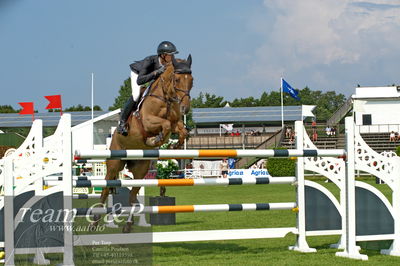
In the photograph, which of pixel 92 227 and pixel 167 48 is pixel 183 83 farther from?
pixel 92 227

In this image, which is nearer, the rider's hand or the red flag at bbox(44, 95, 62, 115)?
the rider's hand

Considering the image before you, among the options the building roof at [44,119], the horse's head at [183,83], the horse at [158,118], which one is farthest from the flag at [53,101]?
the building roof at [44,119]

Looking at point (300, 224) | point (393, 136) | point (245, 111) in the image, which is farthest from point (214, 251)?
point (245, 111)

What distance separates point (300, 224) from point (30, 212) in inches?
105

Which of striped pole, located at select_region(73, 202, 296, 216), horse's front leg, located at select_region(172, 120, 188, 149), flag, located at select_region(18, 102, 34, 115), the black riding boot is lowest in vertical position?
striped pole, located at select_region(73, 202, 296, 216)

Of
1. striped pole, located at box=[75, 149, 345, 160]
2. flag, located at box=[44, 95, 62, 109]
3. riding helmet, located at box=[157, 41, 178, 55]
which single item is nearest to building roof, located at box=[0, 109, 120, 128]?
flag, located at box=[44, 95, 62, 109]

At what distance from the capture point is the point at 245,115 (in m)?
61.3

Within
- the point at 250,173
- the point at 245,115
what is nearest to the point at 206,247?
the point at 250,173

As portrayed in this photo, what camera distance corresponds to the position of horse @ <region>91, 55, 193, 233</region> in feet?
24.8

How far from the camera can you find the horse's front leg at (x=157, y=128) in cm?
775

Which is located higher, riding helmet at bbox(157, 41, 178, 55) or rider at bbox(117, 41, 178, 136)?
riding helmet at bbox(157, 41, 178, 55)

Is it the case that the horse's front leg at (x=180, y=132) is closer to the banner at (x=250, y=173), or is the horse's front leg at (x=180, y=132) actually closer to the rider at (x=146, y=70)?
the rider at (x=146, y=70)

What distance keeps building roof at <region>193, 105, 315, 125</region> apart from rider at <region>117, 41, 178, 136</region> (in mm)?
50307

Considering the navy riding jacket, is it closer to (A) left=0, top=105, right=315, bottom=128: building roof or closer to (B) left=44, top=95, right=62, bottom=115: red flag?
(B) left=44, top=95, right=62, bottom=115: red flag
